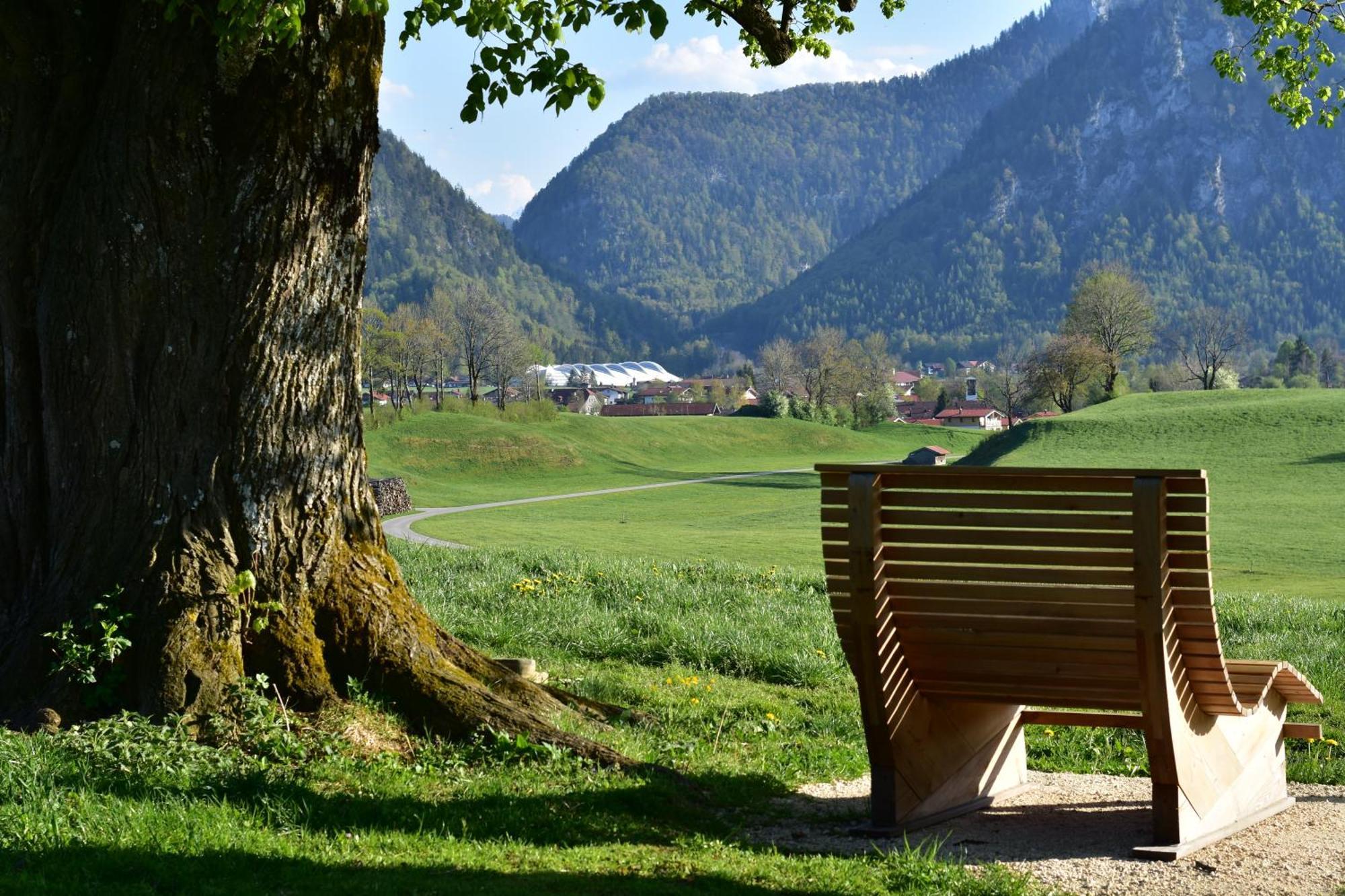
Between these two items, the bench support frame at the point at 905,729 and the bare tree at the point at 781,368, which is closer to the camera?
the bench support frame at the point at 905,729

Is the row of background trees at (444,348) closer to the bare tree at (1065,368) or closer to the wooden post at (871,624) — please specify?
the bare tree at (1065,368)

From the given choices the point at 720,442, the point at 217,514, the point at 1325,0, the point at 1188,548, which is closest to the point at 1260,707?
the point at 1188,548

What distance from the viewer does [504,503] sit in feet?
171

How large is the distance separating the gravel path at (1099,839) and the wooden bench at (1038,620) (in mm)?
131

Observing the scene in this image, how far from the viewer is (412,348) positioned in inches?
3996

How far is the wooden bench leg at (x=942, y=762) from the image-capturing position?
5.05 metres

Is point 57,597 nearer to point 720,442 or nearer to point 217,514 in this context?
point 217,514

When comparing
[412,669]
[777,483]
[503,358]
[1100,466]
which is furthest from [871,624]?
[503,358]

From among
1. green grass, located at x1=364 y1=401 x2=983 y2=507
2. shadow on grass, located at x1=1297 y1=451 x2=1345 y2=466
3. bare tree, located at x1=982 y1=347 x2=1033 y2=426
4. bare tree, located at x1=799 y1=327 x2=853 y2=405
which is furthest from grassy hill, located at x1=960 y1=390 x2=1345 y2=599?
bare tree, located at x1=799 y1=327 x2=853 y2=405

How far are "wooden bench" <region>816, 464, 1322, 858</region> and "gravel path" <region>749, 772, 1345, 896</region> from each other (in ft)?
0.43

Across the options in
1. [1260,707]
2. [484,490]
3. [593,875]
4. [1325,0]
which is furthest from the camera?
[484,490]

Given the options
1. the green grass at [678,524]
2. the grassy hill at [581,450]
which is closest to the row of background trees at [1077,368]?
the grassy hill at [581,450]

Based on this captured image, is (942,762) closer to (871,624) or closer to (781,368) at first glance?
(871,624)

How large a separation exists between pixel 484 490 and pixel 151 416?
5450cm
